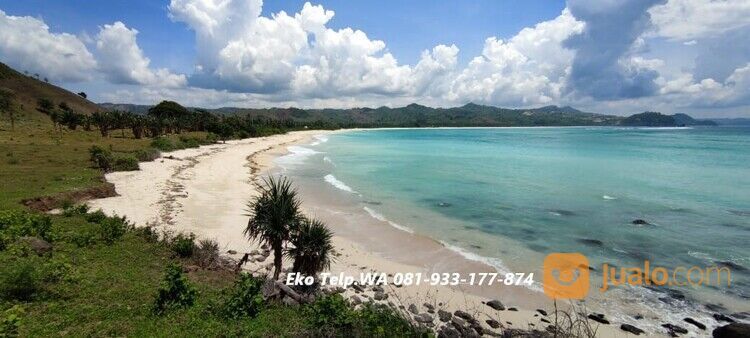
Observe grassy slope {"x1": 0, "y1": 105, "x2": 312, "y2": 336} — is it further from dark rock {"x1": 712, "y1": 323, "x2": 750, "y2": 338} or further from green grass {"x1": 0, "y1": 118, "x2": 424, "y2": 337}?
dark rock {"x1": 712, "y1": 323, "x2": 750, "y2": 338}

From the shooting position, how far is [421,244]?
2492 cm

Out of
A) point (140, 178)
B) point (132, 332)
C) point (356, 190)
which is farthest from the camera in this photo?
point (356, 190)

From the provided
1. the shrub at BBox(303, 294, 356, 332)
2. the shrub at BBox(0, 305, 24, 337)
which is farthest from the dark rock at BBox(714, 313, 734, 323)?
the shrub at BBox(0, 305, 24, 337)

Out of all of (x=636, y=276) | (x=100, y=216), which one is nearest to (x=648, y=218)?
(x=636, y=276)

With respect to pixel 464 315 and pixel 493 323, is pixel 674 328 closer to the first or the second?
pixel 493 323

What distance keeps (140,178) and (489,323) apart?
38.6 meters

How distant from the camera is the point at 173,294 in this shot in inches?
485

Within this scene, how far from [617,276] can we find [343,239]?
600 inches

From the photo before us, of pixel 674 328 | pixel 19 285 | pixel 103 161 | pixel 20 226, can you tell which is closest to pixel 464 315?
pixel 674 328

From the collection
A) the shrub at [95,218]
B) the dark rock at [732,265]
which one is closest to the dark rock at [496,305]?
the dark rock at [732,265]

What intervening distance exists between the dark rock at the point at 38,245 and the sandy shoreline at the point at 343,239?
25.6 ft

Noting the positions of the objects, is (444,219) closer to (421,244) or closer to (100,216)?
(421,244)

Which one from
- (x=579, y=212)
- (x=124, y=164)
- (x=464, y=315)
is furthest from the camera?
(x=124, y=164)

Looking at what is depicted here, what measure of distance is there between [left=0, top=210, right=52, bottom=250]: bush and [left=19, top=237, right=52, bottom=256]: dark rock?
66 centimetres
